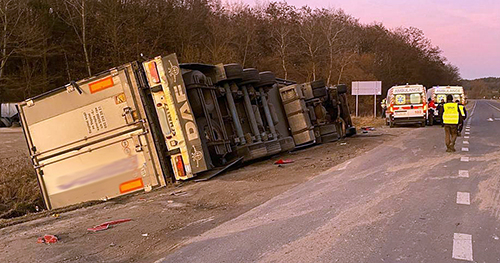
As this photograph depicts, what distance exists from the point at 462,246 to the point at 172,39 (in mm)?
30340

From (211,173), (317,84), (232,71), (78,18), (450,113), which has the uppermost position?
(78,18)

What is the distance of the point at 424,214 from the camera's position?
4.89 metres

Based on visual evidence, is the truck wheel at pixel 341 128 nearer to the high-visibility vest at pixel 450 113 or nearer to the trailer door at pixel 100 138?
the high-visibility vest at pixel 450 113

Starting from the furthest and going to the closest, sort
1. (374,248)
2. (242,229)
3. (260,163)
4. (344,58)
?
1. (344,58)
2. (260,163)
3. (242,229)
4. (374,248)

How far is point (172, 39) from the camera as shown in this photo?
3195cm

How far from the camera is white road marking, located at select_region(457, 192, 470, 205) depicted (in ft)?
17.7

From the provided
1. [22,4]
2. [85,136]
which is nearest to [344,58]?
[22,4]

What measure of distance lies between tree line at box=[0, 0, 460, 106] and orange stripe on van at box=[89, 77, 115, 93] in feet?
44.6

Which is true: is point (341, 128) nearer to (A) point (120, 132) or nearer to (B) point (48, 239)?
(A) point (120, 132)

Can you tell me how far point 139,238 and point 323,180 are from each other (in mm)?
3568

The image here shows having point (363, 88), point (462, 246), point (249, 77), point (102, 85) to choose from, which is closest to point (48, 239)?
point (102, 85)

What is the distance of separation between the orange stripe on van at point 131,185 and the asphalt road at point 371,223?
2771 millimetres

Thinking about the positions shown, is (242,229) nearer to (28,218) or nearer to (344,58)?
(28,218)

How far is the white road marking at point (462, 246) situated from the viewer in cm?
365
